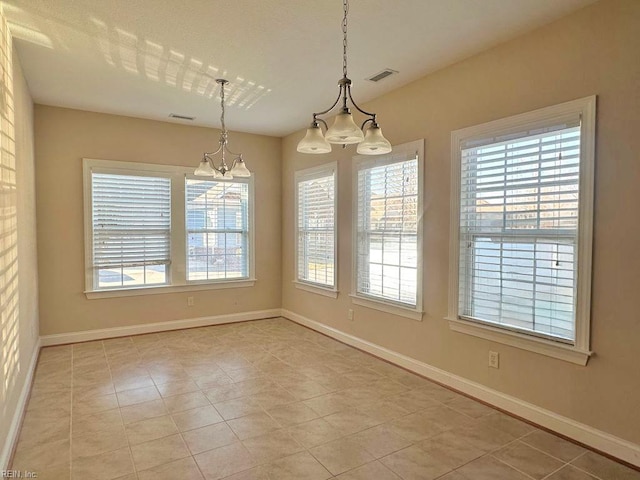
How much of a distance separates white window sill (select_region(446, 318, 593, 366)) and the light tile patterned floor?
527mm

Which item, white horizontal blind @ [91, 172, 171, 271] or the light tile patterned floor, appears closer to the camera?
the light tile patterned floor

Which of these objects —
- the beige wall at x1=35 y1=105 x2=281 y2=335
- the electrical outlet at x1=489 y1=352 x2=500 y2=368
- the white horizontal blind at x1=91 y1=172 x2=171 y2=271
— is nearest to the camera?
the electrical outlet at x1=489 y1=352 x2=500 y2=368

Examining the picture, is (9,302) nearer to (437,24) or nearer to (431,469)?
(431,469)

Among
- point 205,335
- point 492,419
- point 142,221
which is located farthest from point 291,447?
point 142,221

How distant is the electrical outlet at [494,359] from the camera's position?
2.98 meters

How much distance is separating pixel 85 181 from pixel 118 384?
2.49 meters

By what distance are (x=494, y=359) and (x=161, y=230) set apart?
412cm

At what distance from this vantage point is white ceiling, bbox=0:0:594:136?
2.48 metres

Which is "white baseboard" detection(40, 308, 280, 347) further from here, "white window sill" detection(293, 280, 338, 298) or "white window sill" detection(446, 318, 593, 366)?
"white window sill" detection(446, 318, 593, 366)

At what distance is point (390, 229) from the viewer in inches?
156

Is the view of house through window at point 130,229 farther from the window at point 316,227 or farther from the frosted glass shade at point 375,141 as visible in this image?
the frosted glass shade at point 375,141

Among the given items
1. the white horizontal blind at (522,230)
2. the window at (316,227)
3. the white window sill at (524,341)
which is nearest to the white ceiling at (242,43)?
the white horizontal blind at (522,230)

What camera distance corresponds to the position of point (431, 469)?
7.34ft

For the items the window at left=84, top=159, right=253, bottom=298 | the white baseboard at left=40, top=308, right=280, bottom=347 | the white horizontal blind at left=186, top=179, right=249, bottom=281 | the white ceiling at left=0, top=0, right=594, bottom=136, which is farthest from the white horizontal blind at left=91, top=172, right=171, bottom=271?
the white ceiling at left=0, top=0, right=594, bottom=136
